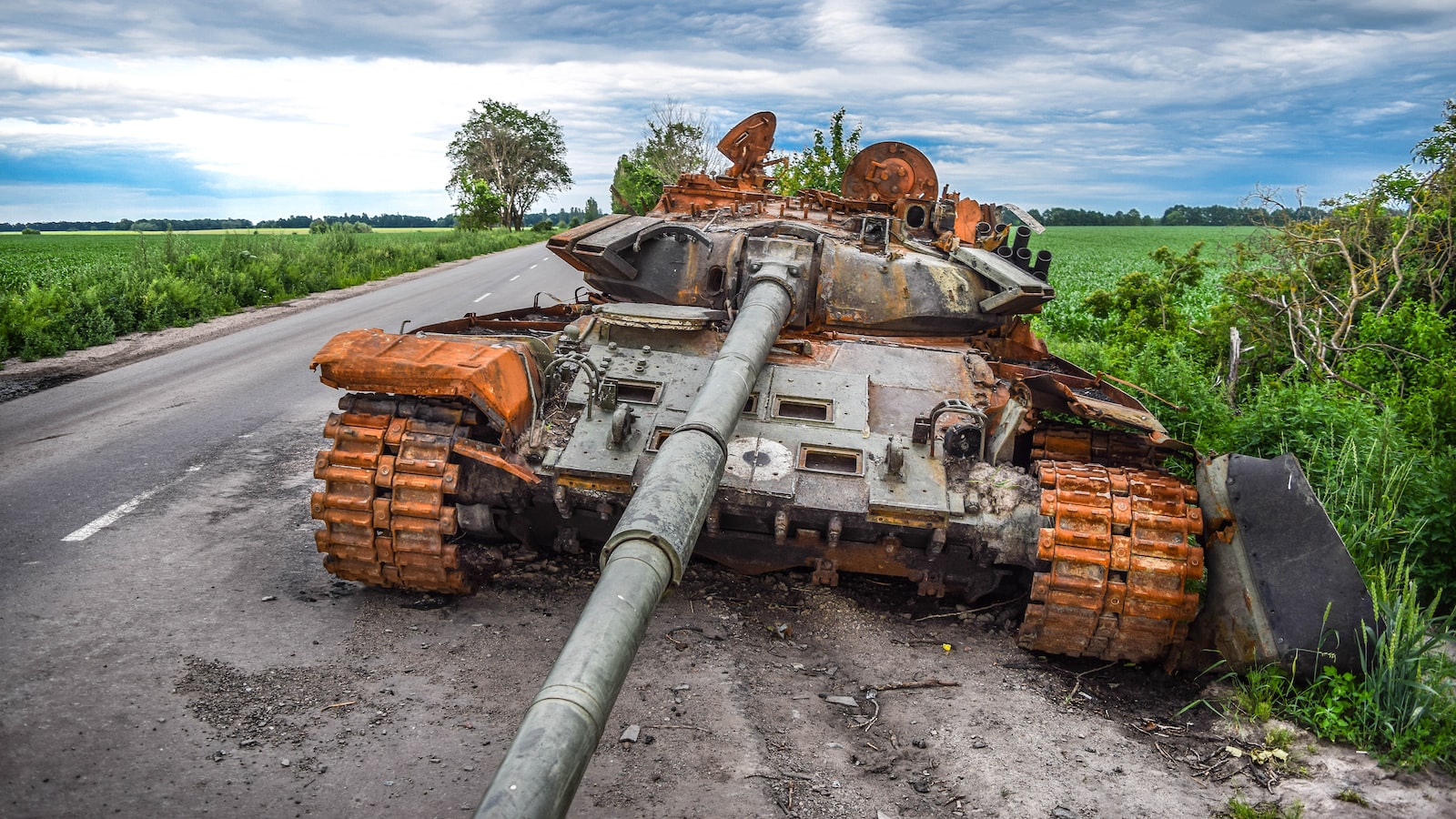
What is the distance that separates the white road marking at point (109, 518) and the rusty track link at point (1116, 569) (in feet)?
20.8

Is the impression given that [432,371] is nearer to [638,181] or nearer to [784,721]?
[784,721]

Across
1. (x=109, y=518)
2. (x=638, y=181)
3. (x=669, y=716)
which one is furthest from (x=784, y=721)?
(x=638, y=181)

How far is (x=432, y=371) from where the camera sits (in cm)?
558

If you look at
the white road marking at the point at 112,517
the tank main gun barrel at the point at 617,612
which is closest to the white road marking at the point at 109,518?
the white road marking at the point at 112,517

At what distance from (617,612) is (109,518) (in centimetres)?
591

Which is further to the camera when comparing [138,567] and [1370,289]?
[1370,289]

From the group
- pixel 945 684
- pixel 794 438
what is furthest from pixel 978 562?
pixel 794 438

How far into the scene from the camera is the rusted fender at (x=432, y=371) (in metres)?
5.57

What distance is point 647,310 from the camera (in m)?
6.62

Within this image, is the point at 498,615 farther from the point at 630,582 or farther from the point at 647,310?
the point at 630,582

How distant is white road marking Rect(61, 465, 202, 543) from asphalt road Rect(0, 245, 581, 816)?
0.07ft

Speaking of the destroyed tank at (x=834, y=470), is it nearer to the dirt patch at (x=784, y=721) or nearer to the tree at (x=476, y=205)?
the dirt patch at (x=784, y=721)

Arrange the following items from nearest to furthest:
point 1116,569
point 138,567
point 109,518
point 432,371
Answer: point 1116,569
point 432,371
point 138,567
point 109,518

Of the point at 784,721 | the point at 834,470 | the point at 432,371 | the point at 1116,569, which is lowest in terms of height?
the point at 784,721
